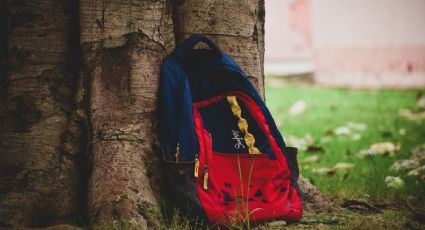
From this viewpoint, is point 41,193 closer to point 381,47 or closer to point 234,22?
point 234,22

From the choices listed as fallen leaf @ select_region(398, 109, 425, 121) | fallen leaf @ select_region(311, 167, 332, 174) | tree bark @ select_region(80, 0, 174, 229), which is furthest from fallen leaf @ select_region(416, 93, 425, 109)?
tree bark @ select_region(80, 0, 174, 229)

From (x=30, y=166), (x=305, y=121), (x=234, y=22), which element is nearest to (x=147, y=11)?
(x=234, y=22)

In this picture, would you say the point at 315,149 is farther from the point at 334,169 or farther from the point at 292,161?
the point at 292,161

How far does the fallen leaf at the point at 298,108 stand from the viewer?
274 inches

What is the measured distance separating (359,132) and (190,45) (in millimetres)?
3511

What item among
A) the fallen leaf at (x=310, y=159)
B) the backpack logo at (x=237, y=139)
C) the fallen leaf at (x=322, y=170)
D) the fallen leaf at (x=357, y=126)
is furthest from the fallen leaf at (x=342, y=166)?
the fallen leaf at (x=357, y=126)

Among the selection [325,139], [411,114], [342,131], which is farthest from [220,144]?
[411,114]

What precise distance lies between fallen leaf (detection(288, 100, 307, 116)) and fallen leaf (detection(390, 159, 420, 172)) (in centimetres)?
334

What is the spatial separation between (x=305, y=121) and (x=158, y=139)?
13.7ft

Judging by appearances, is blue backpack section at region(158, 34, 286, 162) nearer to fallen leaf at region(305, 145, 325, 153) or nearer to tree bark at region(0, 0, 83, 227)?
tree bark at region(0, 0, 83, 227)

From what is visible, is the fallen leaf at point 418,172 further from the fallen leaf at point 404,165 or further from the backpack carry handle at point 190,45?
the backpack carry handle at point 190,45

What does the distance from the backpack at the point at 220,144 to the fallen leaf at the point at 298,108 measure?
4.67 meters

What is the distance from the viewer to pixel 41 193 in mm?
2035

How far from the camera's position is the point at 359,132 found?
5.22 m
